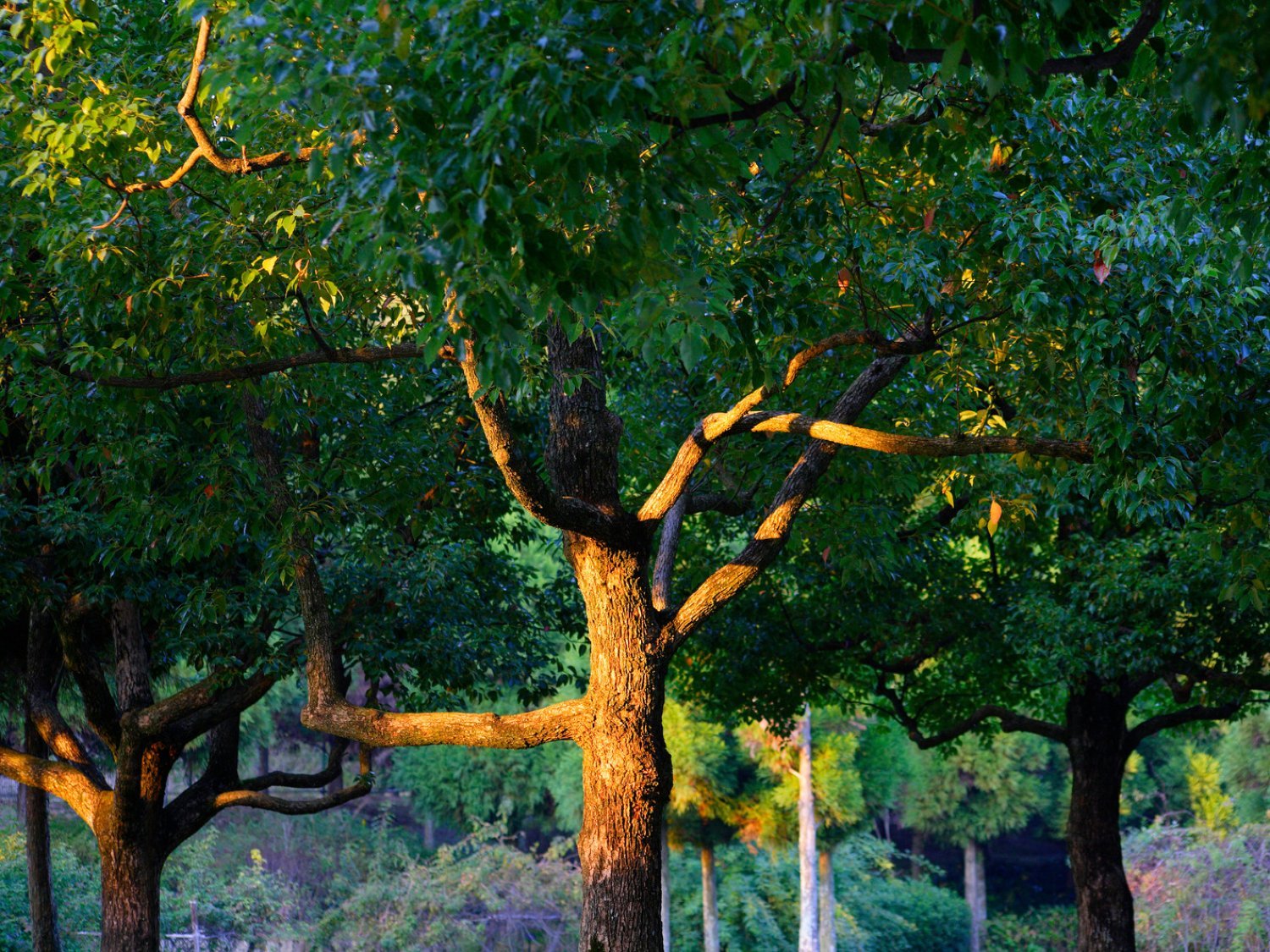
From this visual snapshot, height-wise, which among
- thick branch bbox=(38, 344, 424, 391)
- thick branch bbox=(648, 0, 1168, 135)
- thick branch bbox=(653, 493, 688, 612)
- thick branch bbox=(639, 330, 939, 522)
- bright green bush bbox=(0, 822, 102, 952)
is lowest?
bright green bush bbox=(0, 822, 102, 952)

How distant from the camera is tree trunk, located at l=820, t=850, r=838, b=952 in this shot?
86.8 feet

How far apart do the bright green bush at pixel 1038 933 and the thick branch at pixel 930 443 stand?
27.5 meters

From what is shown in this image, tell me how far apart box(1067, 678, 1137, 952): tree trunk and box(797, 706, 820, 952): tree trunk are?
9.20 meters

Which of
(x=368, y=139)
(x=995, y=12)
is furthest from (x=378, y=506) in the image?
(x=995, y=12)

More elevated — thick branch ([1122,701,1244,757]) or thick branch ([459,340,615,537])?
thick branch ([459,340,615,537])

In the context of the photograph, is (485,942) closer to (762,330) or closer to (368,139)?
(762,330)

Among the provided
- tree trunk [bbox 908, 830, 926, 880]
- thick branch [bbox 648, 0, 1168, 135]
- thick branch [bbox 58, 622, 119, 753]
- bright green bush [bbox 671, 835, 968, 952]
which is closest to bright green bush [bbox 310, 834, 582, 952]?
bright green bush [bbox 671, 835, 968, 952]

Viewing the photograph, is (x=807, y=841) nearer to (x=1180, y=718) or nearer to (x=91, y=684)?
(x=1180, y=718)

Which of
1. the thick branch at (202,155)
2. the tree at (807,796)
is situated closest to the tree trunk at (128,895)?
the thick branch at (202,155)

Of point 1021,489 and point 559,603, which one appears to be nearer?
point 1021,489

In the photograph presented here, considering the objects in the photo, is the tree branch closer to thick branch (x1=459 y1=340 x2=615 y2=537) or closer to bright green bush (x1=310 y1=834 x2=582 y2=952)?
thick branch (x1=459 y1=340 x2=615 y2=537)

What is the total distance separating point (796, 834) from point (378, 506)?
61.8 ft

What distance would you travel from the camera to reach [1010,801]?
35.9m

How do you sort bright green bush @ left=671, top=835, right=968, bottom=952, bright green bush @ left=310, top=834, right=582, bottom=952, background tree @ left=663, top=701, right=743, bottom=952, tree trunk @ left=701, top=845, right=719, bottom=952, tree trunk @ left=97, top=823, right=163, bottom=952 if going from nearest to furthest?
tree trunk @ left=97, top=823, right=163, bottom=952 → bright green bush @ left=310, top=834, right=582, bottom=952 → background tree @ left=663, top=701, right=743, bottom=952 → tree trunk @ left=701, top=845, right=719, bottom=952 → bright green bush @ left=671, top=835, right=968, bottom=952
